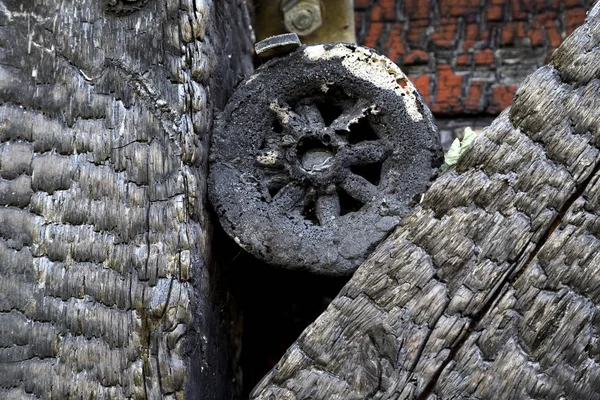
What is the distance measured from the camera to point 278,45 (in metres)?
1.61

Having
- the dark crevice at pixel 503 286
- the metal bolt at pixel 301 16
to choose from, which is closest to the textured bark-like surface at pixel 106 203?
the dark crevice at pixel 503 286

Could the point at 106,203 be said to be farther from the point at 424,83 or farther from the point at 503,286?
the point at 424,83

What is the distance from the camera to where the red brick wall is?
237 centimetres

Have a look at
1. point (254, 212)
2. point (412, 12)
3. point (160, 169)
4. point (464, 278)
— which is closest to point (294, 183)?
point (254, 212)

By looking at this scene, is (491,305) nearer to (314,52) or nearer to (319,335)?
(319,335)

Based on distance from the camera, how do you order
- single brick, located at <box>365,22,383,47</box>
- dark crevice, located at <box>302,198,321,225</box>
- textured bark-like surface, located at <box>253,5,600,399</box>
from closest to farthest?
1. textured bark-like surface, located at <box>253,5,600,399</box>
2. dark crevice, located at <box>302,198,321,225</box>
3. single brick, located at <box>365,22,383,47</box>

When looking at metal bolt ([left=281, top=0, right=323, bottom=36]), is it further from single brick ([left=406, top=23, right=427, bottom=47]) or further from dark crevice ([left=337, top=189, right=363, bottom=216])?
dark crevice ([left=337, top=189, right=363, bottom=216])

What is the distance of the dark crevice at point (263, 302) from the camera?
170 centimetres

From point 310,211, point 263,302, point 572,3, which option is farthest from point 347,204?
point 572,3

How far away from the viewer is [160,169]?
154 cm

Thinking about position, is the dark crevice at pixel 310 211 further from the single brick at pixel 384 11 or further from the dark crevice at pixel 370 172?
the single brick at pixel 384 11

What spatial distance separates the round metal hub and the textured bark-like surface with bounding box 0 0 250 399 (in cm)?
9

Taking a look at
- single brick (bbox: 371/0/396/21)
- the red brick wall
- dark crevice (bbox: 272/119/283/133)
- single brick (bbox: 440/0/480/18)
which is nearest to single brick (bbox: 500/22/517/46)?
the red brick wall

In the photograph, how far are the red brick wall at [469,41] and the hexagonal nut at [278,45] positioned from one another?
2.84 feet
